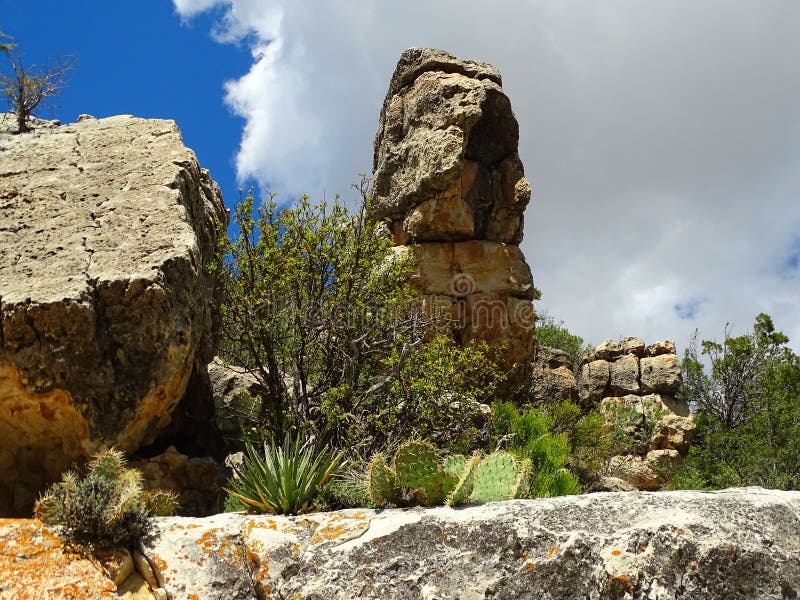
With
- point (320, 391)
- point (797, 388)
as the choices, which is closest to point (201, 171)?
point (320, 391)

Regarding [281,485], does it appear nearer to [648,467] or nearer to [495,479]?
[495,479]

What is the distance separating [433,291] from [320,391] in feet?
29.9

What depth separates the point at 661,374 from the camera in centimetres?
2780

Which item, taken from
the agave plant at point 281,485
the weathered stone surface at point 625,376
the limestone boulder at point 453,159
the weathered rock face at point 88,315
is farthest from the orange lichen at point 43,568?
the weathered stone surface at point 625,376

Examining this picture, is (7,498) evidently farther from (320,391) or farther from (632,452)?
(632,452)

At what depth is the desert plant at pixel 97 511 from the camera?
6.20 m

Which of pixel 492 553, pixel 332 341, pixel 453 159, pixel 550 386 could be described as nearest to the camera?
pixel 492 553

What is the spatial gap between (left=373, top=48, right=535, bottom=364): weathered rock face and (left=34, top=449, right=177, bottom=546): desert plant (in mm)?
14415

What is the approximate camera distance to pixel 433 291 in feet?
67.8

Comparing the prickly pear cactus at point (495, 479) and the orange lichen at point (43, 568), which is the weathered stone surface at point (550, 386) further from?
the orange lichen at point (43, 568)

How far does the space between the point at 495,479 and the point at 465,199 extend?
14631 mm

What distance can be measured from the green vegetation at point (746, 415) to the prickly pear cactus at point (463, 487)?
57.6 feet

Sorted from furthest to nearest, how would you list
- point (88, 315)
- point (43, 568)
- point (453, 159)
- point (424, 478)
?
point (453, 159) < point (88, 315) < point (424, 478) < point (43, 568)

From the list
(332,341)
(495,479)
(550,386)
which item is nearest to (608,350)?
(550,386)
